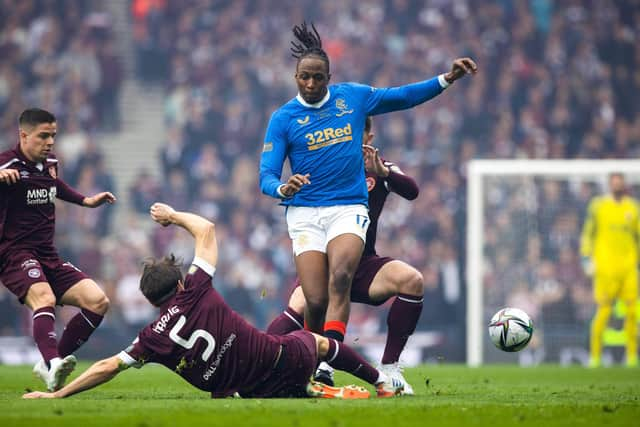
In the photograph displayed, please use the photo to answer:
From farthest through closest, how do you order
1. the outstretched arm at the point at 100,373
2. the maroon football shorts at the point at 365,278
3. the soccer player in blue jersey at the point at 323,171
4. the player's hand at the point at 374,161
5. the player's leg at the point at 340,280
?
the maroon football shorts at the point at 365,278 < the player's hand at the point at 374,161 < the soccer player in blue jersey at the point at 323,171 < the player's leg at the point at 340,280 < the outstretched arm at the point at 100,373

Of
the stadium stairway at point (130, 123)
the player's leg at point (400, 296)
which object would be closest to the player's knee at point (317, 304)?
the player's leg at point (400, 296)

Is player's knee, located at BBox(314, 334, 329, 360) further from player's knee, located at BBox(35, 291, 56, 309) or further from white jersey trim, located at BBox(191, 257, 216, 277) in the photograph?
player's knee, located at BBox(35, 291, 56, 309)

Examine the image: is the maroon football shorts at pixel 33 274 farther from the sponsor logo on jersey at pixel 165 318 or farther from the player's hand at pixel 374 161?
the player's hand at pixel 374 161

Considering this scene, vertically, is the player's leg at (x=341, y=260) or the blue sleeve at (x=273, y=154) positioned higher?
the blue sleeve at (x=273, y=154)

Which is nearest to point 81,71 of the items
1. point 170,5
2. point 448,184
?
point 170,5

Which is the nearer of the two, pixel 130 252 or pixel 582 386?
pixel 582 386

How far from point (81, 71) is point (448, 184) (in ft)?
27.0

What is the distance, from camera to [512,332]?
8.48 m

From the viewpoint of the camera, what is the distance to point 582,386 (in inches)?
385

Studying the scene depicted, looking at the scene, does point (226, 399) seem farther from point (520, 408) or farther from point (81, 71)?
point (81, 71)

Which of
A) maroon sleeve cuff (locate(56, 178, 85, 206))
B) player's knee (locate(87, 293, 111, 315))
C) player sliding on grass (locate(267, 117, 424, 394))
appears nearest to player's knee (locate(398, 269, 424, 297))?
player sliding on grass (locate(267, 117, 424, 394))

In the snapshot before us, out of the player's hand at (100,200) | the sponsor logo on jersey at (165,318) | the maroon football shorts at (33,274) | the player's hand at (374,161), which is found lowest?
the sponsor logo on jersey at (165,318)

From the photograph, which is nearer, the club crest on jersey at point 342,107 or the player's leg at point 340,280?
the player's leg at point 340,280

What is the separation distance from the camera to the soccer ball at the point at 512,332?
8.48m
